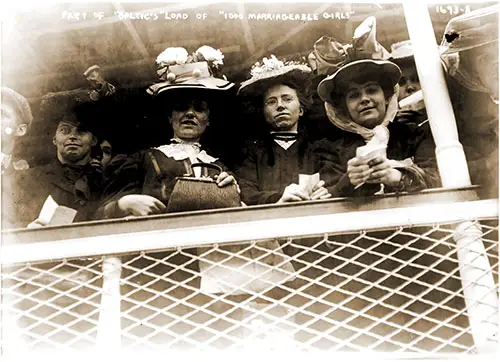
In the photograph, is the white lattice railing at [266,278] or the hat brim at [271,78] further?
the hat brim at [271,78]

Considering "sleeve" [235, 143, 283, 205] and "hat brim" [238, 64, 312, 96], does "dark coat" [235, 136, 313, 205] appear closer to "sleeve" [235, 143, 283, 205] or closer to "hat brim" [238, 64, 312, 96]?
"sleeve" [235, 143, 283, 205]

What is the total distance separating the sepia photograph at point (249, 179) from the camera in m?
1.08

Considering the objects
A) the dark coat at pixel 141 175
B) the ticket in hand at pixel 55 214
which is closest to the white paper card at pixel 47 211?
the ticket in hand at pixel 55 214

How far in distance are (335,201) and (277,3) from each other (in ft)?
1.57

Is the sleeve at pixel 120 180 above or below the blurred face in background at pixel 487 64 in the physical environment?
below

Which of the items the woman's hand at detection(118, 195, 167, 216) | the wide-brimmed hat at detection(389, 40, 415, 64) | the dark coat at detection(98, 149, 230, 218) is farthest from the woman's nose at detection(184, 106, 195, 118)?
the wide-brimmed hat at detection(389, 40, 415, 64)

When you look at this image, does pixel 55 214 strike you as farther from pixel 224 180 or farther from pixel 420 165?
pixel 420 165

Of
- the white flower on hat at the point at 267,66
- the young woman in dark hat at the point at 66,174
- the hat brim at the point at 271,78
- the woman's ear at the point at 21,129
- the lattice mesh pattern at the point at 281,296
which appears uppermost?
the white flower on hat at the point at 267,66

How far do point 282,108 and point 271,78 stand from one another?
7 centimetres

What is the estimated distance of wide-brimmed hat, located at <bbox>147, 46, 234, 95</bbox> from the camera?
127 cm

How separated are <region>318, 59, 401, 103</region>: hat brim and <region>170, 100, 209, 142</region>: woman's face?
26cm

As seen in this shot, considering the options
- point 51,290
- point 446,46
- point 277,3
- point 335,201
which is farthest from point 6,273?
point 446,46

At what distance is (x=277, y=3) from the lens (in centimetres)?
131

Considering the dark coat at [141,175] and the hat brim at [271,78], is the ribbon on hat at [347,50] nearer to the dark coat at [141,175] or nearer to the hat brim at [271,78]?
the hat brim at [271,78]
